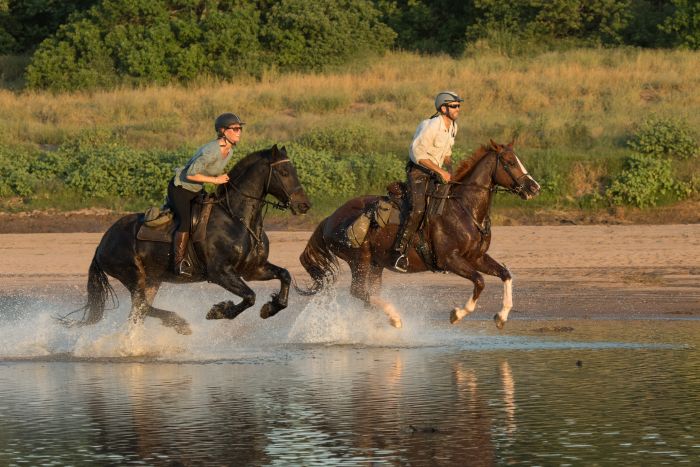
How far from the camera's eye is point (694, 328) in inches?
588

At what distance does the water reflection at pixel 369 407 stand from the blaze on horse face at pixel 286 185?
1478mm

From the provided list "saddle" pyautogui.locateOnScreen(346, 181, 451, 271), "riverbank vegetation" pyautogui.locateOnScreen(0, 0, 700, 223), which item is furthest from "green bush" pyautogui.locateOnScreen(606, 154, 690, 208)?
"saddle" pyautogui.locateOnScreen(346, 181, 451, 271)

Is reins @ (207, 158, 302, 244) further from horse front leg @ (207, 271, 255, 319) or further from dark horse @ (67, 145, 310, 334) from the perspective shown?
horse front leg @ (207, 271, 255, 319)

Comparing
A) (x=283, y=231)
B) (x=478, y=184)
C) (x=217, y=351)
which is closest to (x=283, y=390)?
(x=217, y=351)

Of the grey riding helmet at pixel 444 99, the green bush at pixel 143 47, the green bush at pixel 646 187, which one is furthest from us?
the green bush at pixel 143 47

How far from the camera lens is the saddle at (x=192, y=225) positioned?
13.2 meters

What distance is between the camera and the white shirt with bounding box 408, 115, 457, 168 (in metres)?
14.0

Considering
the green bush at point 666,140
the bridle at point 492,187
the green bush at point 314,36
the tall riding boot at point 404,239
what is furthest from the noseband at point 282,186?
the green bush at point 314,36

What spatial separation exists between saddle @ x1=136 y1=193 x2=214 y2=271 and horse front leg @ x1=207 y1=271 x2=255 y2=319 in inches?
12.2

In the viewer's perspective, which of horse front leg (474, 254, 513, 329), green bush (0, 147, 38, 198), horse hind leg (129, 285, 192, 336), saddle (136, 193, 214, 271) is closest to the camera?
saddle (136, 193, 214, 271)

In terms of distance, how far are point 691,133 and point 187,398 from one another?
64.3 ft

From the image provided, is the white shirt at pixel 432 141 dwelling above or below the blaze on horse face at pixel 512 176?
above

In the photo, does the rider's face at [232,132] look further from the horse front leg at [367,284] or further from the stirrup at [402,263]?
the stirrup at [402,263]

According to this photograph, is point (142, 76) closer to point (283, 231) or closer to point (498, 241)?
point (283, 231)
